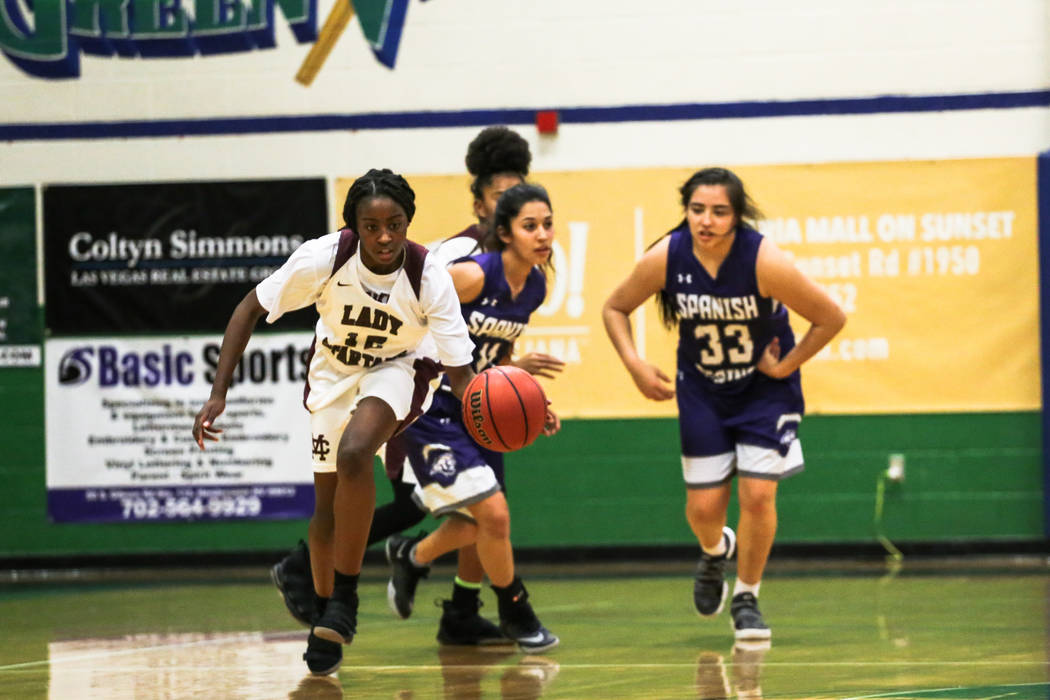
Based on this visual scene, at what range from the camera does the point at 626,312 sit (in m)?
5.64

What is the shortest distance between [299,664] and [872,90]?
195 inches

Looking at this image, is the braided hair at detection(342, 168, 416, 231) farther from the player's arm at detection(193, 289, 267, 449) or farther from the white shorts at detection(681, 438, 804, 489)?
the white shorts at detection(681, 438, 804, 489)

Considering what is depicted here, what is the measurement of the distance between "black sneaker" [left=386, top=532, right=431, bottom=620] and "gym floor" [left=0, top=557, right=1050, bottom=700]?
0.12 m

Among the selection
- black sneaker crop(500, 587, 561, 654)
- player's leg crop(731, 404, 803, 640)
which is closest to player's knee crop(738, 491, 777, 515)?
player's leg crop(731, 404, 803, 640)

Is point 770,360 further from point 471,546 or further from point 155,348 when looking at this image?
point 155,348

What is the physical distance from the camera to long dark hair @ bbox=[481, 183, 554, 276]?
520cm

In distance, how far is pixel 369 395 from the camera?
4.54 meters

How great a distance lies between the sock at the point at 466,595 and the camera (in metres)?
5.45

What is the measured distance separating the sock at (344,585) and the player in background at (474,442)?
592 millimetres

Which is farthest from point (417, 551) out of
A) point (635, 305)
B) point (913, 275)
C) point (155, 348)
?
point (913, 275)

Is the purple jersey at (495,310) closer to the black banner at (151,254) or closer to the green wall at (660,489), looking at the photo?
the green wall at (660,489)

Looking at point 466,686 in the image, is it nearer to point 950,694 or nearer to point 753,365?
point 950,694

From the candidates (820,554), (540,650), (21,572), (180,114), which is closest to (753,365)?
(540,650)

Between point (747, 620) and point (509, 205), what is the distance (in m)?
1.64
